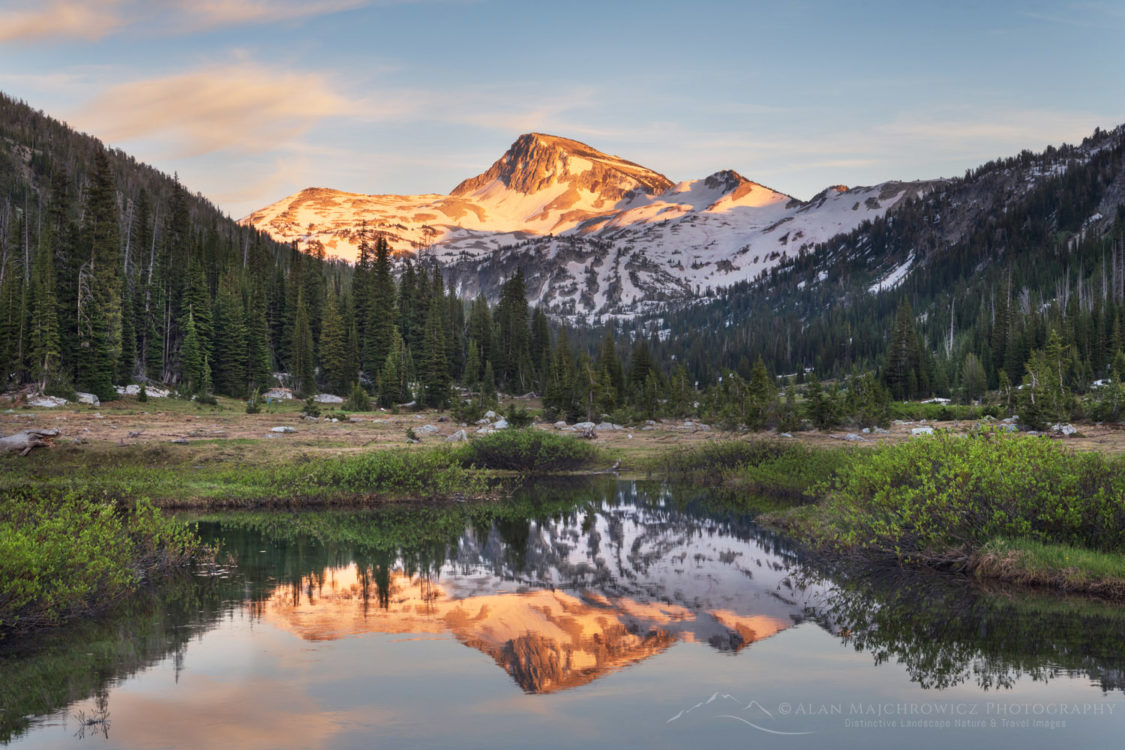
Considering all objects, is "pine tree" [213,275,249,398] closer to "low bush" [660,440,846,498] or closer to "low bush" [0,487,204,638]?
"low bush" [660,440,846,498]

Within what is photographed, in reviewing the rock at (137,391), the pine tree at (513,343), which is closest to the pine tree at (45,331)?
the rock at (137,391)

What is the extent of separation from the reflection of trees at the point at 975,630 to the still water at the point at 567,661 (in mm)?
72

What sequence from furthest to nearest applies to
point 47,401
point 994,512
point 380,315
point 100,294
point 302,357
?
point 380,315, point 302,357, point 100,294, point 47,401, point 994,512

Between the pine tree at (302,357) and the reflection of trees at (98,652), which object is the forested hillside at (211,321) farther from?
the reflection of trees at (98,652)

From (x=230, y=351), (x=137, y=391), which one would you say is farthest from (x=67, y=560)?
(x=230, y=351)

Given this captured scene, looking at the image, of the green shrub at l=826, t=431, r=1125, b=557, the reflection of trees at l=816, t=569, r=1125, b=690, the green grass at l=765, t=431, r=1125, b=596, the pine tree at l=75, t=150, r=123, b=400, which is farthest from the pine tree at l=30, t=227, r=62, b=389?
the reflection of trees at l=816, t=569, r=1125, b=690

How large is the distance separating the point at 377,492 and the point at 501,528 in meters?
8.21

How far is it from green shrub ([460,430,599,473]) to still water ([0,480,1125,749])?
944 inches

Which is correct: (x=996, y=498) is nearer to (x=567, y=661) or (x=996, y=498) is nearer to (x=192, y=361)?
(x=567, y=661)

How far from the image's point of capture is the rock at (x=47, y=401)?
196 ft

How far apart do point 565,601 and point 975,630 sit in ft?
32.2

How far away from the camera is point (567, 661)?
16.7m

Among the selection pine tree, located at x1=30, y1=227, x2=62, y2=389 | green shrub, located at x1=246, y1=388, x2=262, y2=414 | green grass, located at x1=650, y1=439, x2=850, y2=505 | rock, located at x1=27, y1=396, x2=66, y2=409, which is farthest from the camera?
green shrub, located at x1=246, y1=388, x2=262, y2=414

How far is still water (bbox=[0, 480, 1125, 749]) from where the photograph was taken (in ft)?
42.2
